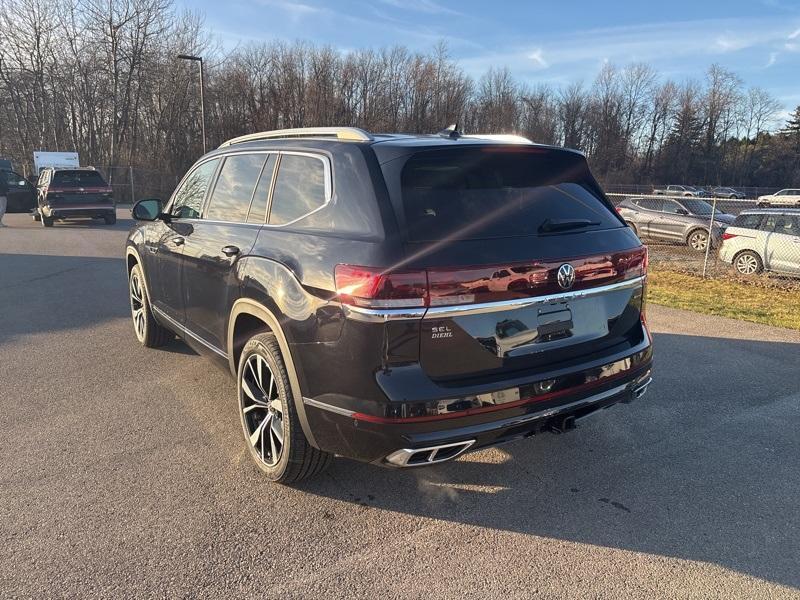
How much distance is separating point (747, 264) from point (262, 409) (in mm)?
11658

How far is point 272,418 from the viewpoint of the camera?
3.17m

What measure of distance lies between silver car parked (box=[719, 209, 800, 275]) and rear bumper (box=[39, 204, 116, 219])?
18.3 m

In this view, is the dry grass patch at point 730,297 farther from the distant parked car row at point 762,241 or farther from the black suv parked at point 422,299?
the black suv parked at point 422,299

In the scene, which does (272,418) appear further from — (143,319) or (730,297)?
(730,297)

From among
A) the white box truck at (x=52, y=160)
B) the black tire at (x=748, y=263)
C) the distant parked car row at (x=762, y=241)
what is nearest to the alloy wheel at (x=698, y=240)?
the distant parked car row at (x=762, y=241)

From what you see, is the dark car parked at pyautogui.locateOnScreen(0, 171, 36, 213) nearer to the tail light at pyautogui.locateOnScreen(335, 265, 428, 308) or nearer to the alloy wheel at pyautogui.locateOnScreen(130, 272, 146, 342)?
the alloy wheel at pyautogui.locateOnScreen(130, 272, 146, 342)

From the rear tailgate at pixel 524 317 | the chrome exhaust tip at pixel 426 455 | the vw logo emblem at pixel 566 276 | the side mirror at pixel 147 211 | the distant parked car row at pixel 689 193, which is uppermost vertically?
the distant parked car row at pixel 689 193

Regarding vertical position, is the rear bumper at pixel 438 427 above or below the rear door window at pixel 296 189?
below

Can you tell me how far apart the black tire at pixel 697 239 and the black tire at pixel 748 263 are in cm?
440

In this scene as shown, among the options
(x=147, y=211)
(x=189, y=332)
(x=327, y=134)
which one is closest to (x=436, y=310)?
(x=327, y=134)

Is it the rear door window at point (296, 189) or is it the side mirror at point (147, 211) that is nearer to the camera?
the rear door window at point (296, 189)

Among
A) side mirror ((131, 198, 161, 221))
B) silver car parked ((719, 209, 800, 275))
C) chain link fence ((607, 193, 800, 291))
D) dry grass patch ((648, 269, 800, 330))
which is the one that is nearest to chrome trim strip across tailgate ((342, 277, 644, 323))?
side mirror ((131, 198, 161, 221))

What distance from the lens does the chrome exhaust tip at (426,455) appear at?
249cm

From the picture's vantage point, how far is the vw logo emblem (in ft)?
8.85
